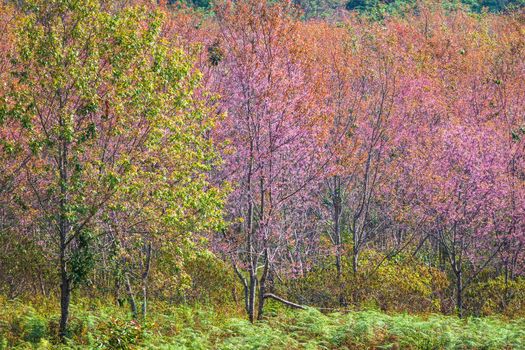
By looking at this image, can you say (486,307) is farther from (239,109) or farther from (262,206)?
(239,109)

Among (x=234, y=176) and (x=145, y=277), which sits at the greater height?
(x=234, y=176)

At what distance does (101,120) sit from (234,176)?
292 inches

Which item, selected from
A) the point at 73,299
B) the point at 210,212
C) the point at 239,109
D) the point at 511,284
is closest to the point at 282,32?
the point at 239,109

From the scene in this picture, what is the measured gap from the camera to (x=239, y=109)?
21.3m

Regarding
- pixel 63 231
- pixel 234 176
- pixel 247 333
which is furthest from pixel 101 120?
pixel 234 176

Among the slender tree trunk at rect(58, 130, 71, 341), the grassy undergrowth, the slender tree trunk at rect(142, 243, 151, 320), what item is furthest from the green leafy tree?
the slender tree trunk at rect(142, 243, 151, 320)

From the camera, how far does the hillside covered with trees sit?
15.3 metres

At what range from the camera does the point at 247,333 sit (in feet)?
57.1

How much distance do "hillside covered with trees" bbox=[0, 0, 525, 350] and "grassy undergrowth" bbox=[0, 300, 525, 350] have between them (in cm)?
7

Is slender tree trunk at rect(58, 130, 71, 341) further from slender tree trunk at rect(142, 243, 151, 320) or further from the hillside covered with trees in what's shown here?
slender tree trunk at rect(142, 243, 151, 320)

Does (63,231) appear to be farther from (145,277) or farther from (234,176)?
(234,176)

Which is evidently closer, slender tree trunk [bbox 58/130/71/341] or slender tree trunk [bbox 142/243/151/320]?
slender tree trunk [bbox 58/130/71/341]

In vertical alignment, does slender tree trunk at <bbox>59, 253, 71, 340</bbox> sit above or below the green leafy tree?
below

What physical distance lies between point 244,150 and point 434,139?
33.1 feet
